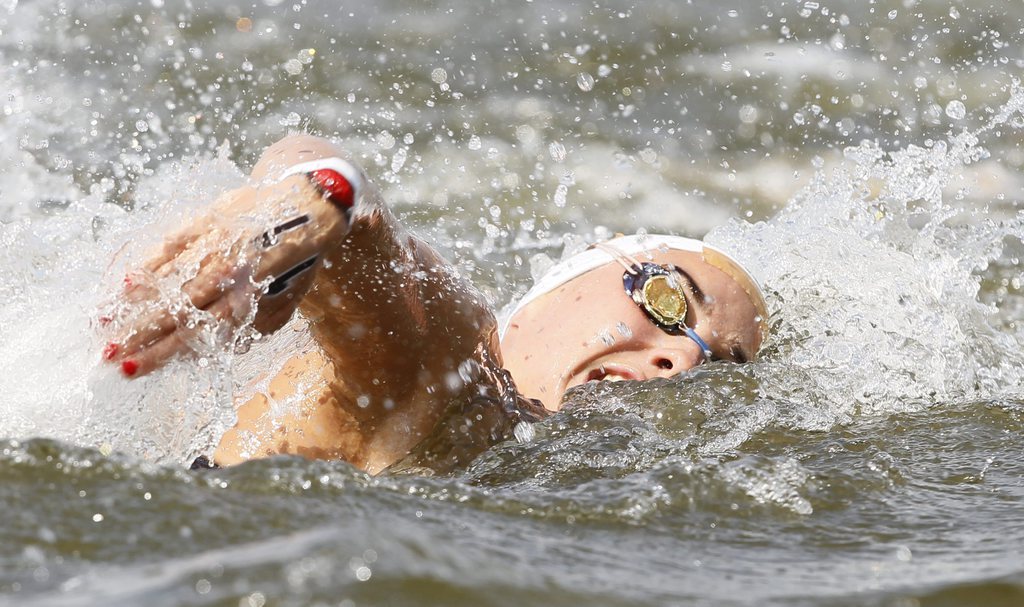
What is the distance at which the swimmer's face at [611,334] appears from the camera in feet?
12.4

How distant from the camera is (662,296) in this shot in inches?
154

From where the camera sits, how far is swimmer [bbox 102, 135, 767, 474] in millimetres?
2238

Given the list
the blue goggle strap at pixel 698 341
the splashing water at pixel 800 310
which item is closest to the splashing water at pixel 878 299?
the splashing water at pixel 800 310

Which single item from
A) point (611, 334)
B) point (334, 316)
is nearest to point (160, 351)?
point (334, 316)

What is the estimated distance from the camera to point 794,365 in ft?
13.8

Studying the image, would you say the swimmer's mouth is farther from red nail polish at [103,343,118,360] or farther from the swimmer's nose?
red nail polish at [103,343,118,360]

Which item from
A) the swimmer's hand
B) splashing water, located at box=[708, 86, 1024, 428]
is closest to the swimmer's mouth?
splashing water, located at box=[708, 86, 1024, 428]

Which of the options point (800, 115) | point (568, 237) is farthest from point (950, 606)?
point (800, 115)

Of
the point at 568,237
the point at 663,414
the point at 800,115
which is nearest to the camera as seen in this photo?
the point at 663,414

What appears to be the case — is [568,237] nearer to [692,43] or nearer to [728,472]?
[692,43]

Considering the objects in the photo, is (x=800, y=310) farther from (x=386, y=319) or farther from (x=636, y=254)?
(x=386, y=319)

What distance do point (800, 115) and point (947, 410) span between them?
417 centimetres

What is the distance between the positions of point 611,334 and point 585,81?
4.22 m

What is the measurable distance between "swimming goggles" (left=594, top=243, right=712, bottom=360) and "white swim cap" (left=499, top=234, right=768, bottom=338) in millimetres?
212
